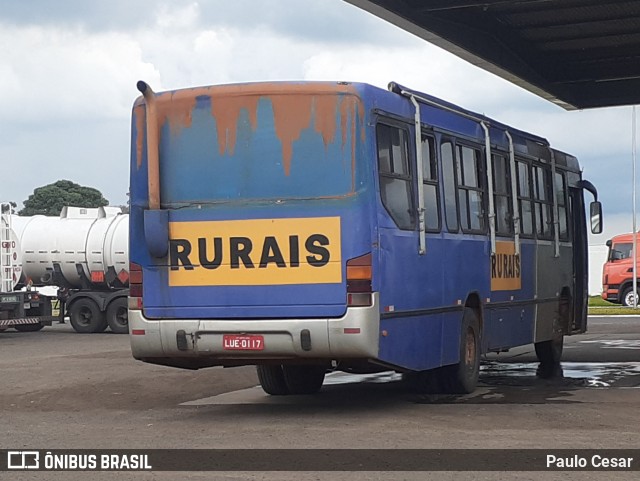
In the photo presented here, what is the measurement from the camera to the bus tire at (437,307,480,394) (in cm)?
1510

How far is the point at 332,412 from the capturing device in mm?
13586

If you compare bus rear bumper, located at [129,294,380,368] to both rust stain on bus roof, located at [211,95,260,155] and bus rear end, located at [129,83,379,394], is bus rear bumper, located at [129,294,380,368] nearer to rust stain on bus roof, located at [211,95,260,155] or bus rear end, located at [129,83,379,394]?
bus rear end, located at [129,83,379,394]

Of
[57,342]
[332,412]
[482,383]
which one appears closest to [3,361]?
[57,342]

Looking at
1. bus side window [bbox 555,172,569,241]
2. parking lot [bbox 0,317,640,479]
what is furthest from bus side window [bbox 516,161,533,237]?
parking lot [bbox 0,317,640,479]

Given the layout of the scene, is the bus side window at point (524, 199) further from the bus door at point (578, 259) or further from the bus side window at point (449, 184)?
the bus side window at point (449, 184)

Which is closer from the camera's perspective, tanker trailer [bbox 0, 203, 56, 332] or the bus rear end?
the bus rear end

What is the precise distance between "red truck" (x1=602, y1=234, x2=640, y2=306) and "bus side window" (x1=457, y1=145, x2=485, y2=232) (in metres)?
33.0

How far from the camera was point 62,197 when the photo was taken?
8812 cm

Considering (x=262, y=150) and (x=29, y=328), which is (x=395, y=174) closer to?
(x=262, y=150)

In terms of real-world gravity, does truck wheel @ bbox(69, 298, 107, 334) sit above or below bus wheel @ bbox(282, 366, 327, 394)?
above

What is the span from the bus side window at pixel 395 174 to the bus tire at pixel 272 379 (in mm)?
2704

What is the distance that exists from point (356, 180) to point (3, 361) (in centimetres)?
1173

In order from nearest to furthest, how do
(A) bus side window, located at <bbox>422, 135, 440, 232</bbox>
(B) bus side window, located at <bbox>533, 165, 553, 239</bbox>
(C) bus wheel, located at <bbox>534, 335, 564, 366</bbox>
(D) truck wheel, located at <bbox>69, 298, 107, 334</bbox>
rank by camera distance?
(A) bus side window, located at <bbox>422, 135, 440, 232</bbox>, (B) bus side window, located at <bbox>533, 165, 553, 239</bbox>, (C) bus wheel, located at <bbox>534, 335, 564, 366</bbox>, (D) truck wheel, located at <bbox>69, 298, 107, 334</bbox>

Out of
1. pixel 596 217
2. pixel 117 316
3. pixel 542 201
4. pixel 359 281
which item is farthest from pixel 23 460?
pixel 117 316
